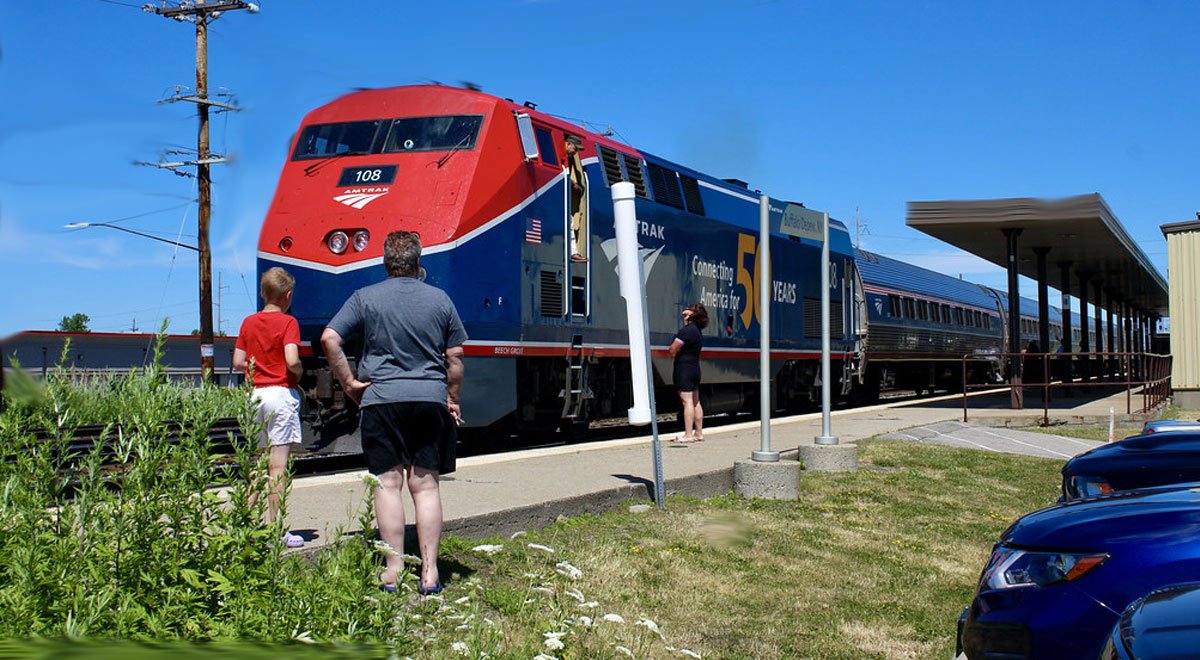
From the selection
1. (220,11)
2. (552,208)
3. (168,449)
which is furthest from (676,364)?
(220,11)

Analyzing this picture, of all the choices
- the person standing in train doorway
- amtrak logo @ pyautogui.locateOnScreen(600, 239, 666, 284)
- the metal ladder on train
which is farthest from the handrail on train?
the person standing in train doorway

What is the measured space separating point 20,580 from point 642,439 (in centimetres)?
1170

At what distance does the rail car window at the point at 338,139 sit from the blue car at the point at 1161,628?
1113 centimetres

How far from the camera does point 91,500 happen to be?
3.92 metres

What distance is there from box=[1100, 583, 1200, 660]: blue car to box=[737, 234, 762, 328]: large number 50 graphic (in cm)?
1609

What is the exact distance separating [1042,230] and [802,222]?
54.7ft

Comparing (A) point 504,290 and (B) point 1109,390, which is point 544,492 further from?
(B) point 1109,390

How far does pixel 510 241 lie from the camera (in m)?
12.6

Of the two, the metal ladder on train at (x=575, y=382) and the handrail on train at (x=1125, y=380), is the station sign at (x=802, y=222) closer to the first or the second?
the metal ladder on train at (x=575, y=382)

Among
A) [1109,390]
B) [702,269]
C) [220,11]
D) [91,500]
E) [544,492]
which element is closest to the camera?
[220,11]

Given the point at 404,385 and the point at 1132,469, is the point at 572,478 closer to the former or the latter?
the point at 404,385

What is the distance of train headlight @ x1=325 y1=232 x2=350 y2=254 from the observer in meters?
12.0

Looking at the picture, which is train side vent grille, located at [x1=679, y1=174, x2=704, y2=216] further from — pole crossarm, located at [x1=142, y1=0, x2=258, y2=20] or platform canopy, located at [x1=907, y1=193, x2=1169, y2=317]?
pole crossarm, located at [x1=142, y1=0, x2=258, y2=20]

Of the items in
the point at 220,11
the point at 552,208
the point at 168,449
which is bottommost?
the point at 168,449
